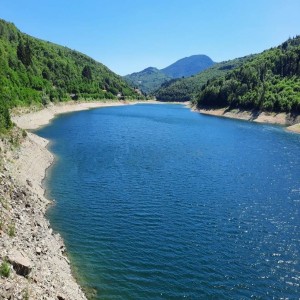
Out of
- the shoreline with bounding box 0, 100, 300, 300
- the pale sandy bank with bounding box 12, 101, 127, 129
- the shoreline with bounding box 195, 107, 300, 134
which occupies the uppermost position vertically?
the pale sandy bank with bounding box 12, 101, 127, 129

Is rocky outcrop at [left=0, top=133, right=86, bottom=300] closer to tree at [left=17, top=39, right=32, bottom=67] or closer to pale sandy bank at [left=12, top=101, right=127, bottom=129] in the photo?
pale sandy bank at [left=12, top=101, right=127, bottom=129]

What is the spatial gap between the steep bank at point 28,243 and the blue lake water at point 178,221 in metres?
1.67

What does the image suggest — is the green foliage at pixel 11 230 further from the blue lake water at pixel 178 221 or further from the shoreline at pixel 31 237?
the blue lake water at pixel 178 221

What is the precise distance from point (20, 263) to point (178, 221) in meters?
19.4

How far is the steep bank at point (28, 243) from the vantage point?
22.7 meters

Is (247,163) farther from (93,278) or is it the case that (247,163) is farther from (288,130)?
(288,130)

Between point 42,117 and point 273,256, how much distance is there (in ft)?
357

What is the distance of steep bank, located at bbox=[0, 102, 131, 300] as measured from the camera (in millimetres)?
22711

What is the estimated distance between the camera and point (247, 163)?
70438mm

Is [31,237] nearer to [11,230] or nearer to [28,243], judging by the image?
[28,243]

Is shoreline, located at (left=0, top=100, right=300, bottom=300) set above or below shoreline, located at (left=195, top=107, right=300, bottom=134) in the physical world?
above

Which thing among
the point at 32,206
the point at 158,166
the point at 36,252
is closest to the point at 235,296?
the point at 36,252

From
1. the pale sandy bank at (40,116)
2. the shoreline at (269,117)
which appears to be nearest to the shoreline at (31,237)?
the pale sandy bank at (40,116)

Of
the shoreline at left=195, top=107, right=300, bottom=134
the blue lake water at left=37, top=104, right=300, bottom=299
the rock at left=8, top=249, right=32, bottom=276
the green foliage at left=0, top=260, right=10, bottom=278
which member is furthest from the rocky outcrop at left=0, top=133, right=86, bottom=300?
the shoreline at left=195, top=107, right=300, bottom=134
